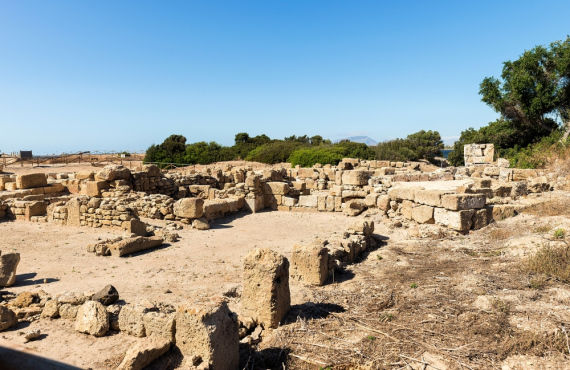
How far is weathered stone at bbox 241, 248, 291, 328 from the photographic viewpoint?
16.3 feet

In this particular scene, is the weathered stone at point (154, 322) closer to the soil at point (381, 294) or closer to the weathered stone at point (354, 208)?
the soil at point (381, 294)

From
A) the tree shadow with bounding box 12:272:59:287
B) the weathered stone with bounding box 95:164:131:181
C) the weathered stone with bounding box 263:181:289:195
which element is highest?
the weathered stone with bounding box 95:164:131:181

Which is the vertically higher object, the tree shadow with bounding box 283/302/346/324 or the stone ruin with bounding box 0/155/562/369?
the stone ruin with bounding box 0/155/562/369

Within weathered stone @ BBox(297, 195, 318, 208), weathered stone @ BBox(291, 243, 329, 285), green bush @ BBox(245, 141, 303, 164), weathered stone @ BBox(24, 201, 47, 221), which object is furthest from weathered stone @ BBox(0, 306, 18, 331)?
green bush @ BBox(245, 141, 303, 164)

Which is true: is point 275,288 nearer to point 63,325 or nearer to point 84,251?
point 63,325

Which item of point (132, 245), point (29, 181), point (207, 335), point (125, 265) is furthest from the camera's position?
point (29, 181)

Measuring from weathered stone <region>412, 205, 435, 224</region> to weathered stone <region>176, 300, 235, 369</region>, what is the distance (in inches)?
314

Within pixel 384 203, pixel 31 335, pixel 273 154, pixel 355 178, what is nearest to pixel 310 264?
pixel 31 335

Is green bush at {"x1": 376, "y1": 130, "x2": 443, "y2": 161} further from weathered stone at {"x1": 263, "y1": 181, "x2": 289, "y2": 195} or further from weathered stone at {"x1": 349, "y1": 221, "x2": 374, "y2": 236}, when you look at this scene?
weathered stone at {"x1": 349, "y1": 221, "x2": 374, "y2": 236}

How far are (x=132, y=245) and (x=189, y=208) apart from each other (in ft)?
9.27

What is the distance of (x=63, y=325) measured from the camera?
17.2ft

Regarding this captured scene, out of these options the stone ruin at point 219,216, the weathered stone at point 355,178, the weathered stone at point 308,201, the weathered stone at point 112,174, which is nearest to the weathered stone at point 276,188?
the stone ruin at point 219,216

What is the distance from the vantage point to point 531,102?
21109 millimetres

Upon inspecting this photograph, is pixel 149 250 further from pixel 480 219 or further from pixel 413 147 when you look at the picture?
pixel 413 147
